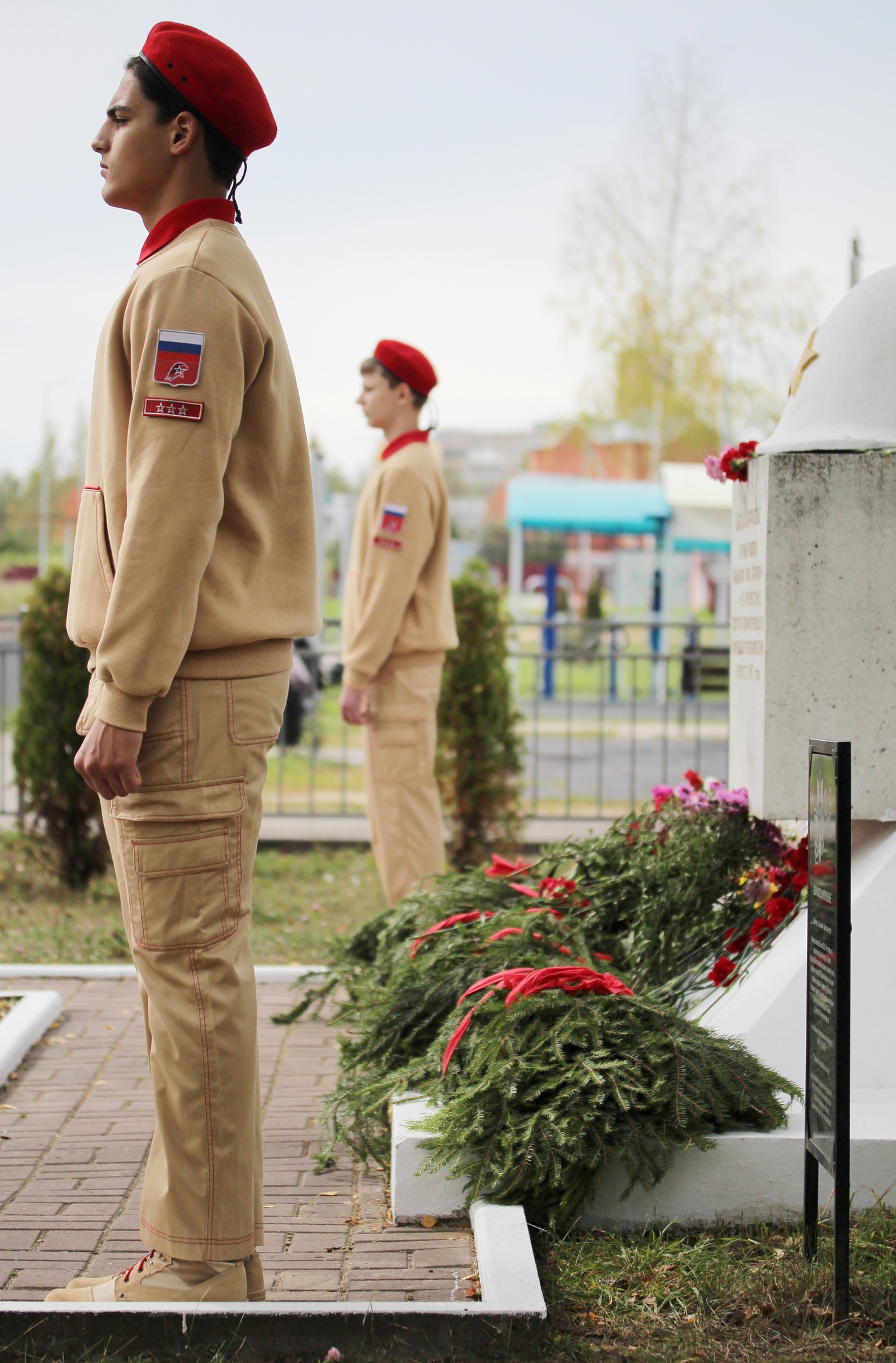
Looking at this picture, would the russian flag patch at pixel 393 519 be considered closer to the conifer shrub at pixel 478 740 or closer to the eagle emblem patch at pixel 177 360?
the conifer shrub at pixel 478 740

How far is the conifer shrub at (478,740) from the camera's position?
24.9 feet

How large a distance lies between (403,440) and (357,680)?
3.43ft

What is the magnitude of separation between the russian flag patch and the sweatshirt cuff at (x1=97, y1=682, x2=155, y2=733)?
3.12m

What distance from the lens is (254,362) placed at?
7.73 feet

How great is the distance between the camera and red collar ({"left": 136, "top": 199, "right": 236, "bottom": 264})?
2424mm

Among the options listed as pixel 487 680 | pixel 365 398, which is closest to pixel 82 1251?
pixel 365 398

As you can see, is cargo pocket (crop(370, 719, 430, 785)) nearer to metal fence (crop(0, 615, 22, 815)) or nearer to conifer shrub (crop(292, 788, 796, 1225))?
conifer shrub (crop(292, 788, 796, 1225))

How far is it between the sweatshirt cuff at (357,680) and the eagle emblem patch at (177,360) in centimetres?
304

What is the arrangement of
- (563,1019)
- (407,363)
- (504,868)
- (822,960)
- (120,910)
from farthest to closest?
(120,910) < (407,363) < (504,868) < (563,1019) < (822,960)

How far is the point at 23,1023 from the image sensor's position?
4344 millimetres

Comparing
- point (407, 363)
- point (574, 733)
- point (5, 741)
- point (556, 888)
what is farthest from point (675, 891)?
point (574, 733)

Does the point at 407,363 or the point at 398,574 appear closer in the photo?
the point at 398,574

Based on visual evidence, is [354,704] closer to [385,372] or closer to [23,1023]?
[385,372]

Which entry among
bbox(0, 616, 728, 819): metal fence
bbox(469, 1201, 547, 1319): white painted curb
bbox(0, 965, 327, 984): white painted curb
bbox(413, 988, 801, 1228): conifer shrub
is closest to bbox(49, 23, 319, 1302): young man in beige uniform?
bbox(469, 1201, 547, 1319): white painted curb
